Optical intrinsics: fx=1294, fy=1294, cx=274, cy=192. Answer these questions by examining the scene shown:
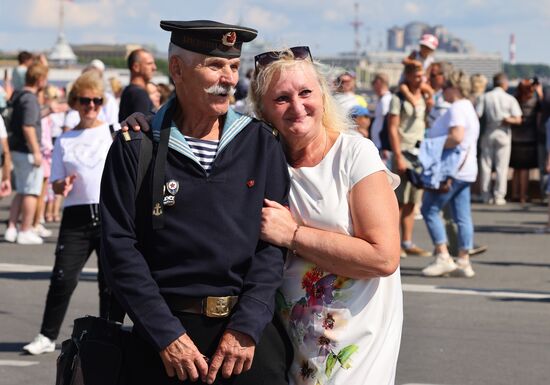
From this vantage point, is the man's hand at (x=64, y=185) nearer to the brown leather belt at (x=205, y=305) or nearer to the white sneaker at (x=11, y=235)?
the brown leather belt at (x=205, y=305)

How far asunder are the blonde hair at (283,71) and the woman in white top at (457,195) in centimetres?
740

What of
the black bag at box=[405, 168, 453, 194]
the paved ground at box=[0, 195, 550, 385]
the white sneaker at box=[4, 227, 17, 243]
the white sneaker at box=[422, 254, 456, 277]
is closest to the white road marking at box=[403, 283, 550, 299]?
the paved ground at box=[0, 195, 550, 385]

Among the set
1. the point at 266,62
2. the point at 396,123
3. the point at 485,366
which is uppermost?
the point at 266,62

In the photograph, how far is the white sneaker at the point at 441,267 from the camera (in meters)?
11.5

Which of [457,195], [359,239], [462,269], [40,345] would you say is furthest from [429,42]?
[359,239]

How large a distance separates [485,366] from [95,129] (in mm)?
2908

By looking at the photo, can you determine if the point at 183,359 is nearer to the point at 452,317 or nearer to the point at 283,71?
the point at 283,71

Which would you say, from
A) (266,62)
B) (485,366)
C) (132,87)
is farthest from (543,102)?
(266,62)

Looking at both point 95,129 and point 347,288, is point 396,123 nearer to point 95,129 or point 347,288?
point 95,129

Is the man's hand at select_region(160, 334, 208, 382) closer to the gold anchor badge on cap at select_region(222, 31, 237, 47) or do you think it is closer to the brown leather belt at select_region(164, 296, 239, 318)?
the brown leather belt at select_region(164, 296, 239, 318)

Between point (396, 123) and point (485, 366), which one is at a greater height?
point (396, 123)

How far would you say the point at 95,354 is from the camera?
3.81 m

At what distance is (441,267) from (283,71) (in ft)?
25.3

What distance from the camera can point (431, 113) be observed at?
13.0 meters
